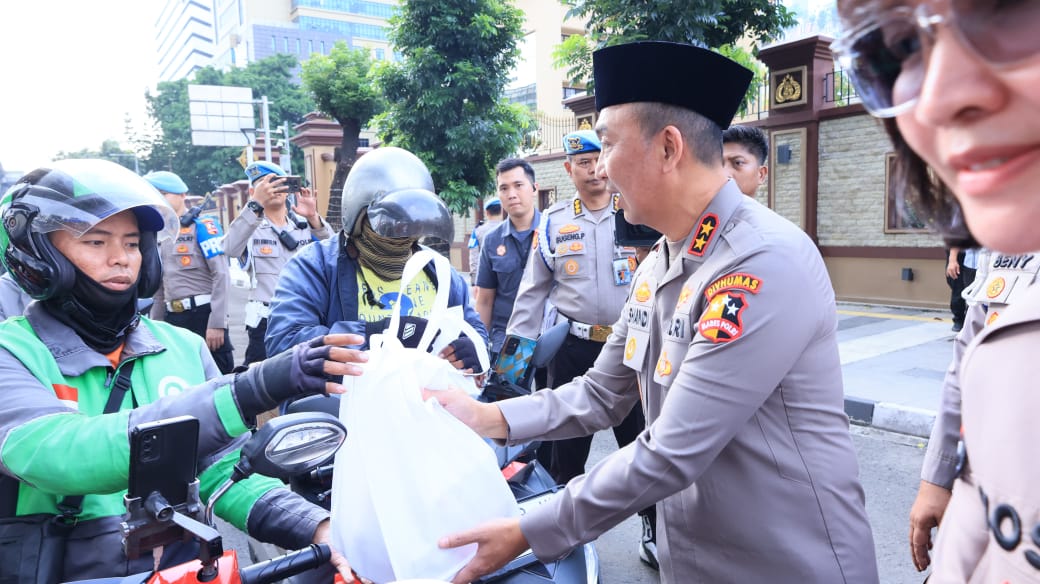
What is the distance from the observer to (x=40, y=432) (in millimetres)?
1441

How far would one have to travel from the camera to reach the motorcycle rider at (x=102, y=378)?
1443mm

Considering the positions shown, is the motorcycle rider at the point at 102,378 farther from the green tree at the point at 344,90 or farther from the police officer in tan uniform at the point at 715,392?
the green tree at the point at 344,90

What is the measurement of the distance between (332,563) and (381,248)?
156cm

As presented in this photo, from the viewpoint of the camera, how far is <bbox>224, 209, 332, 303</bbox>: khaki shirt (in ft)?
18.0

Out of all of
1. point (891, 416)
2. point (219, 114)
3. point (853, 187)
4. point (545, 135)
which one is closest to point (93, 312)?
point (891, 416)

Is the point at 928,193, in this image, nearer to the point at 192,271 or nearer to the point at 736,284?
the point at 736,284

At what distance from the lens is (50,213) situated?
5.65 ft

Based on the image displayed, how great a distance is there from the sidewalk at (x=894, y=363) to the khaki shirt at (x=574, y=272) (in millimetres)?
2753

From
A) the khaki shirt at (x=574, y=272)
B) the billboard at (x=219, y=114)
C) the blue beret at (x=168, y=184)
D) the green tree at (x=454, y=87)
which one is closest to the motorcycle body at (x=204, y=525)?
the khaki shirt at (x=574, y=272)

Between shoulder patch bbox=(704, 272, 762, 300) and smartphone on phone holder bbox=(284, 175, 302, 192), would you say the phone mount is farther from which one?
smartphone on phone holder bbox=(284, 175, 302, 192)

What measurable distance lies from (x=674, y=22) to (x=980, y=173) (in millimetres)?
8592

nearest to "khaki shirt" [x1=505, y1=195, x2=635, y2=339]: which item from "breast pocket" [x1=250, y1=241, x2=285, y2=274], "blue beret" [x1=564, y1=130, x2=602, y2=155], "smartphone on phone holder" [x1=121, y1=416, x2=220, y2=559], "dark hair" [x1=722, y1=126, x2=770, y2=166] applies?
"blue beret" [x1=564, y1=130, x2=602, y2=155]

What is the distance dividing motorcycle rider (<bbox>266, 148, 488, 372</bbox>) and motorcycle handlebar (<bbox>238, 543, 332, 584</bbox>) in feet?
4.19

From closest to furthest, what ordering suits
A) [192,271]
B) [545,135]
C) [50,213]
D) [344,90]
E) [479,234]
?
[50,213]
[192,271]
[479,234]
[344,90]
[545,135]
